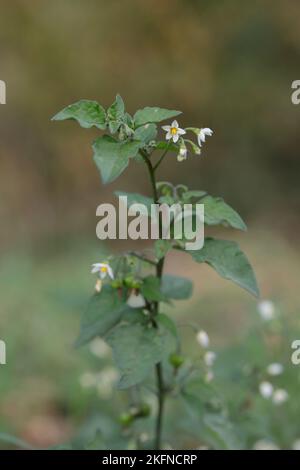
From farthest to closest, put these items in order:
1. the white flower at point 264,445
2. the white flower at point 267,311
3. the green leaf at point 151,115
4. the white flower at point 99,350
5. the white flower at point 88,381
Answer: the white flower at point 99,350 → the white flower at point 88,381 → the white flower at point 267,311 → the white flower at point 264,445 → the green leaf at point 151,115

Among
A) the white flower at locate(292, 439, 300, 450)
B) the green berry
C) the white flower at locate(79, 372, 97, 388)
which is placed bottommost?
the white flower at locate(292, 439, 300, 450)

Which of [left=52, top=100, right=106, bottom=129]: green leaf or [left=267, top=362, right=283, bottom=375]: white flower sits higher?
[left=52, top=100, right=106, bottom=129]: green leaf

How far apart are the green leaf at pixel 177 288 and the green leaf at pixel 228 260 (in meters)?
0.25

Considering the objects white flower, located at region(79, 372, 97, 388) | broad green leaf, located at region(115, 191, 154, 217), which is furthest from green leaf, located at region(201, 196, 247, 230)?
white flower, located at region(79, 372, 97, 388)

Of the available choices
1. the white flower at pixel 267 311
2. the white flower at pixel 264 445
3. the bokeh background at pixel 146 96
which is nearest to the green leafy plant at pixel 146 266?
the white flower at pixel 264 445

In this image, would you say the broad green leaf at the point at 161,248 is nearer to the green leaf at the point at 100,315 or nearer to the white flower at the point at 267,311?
the green leaf at the point at 100,315

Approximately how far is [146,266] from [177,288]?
0.42 feet

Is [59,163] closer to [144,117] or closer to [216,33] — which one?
[216,33]

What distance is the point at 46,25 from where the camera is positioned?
442 centimetres

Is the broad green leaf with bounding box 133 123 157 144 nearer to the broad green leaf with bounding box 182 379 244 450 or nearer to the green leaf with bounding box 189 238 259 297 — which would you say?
the green leaf with bounding box 189 238 259 297

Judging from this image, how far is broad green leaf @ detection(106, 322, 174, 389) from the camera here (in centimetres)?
123

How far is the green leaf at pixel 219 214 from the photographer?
1.24 m

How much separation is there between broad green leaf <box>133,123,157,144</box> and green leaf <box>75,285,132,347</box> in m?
0.32

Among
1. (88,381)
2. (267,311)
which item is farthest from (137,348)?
(88,381)
